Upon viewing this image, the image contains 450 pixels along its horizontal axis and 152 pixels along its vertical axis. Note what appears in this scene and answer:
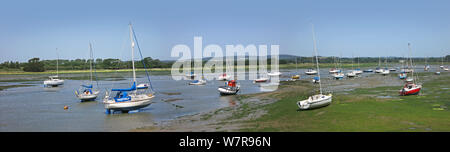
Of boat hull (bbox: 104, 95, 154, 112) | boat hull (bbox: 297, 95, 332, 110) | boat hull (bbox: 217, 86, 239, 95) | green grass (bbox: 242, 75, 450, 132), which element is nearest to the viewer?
green grass (bbox: 242, 75, 450, 132)

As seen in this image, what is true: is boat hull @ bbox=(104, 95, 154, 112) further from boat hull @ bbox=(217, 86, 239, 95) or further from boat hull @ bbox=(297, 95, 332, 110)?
boat hull @ bbox=(217, 86, 239, 95)

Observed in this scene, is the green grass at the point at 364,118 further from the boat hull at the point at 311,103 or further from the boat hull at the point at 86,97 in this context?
the boat hull at the point at 86,97

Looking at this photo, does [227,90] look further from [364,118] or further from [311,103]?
[364,118]

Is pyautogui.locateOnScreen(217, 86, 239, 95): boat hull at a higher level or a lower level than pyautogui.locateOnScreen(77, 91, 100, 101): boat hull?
higher

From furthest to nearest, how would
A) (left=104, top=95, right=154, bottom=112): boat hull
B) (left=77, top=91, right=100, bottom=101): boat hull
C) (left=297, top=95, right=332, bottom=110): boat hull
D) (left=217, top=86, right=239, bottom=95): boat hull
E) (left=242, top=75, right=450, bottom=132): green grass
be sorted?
(left=217, top=86, right=239, bottom=95): boat hull < (left=77, top=91, right=100, bottom=101): boat hull < (left=104, top=95, right=154, bottom=112): boat hull < (left=297, top=95, right=332, bottom=110): boat hull < (left=242, top=75, right=450, bottom=132): green grass

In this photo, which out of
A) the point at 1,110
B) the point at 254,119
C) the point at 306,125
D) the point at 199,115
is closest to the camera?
the point at 306,125

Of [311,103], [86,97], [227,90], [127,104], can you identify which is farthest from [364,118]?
[86,97]

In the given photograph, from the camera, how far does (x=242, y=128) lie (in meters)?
23.0

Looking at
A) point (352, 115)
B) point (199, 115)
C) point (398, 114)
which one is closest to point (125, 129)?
point (199, 115)

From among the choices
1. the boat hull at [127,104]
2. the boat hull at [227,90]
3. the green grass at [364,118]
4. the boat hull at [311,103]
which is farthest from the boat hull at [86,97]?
the boat hull at [311,103]

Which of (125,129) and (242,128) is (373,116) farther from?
(125,129)

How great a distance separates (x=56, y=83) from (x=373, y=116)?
7072 cm

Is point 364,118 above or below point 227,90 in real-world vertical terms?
below

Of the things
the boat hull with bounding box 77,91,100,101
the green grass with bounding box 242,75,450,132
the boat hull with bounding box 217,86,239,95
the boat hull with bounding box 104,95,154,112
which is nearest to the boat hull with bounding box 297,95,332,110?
the green grass with bounding box 242,75,450,132
